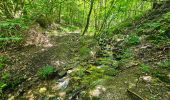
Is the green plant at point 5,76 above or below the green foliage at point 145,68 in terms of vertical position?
below

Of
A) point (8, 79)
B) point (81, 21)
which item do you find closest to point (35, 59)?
point (8, 79)

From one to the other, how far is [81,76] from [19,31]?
548 cm

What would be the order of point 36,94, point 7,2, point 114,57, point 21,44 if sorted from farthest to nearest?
point 7,2 → point 21,44 → point 114,57 → point 36,94

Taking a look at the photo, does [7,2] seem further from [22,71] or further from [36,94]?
[36,94]

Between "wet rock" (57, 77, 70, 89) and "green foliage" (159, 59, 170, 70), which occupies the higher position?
"green foliage" (159, 59, 170, 70)

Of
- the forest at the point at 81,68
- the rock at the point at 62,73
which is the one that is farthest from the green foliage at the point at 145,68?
the rock at the point at 62,73

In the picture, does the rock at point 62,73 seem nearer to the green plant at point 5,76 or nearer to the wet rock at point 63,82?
A: the wet rock at point 63,82

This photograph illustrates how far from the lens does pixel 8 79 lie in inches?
263

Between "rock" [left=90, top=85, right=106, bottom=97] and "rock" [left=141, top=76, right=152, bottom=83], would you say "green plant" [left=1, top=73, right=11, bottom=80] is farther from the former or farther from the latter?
"rock" [left=141, top=76, right=152, bottom=83]

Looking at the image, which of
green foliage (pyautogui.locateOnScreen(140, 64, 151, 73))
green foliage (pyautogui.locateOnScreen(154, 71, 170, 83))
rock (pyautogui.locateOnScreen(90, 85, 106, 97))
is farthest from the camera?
green foliage (pyautogui.locateOnScreen(140, 64, 151, 73))

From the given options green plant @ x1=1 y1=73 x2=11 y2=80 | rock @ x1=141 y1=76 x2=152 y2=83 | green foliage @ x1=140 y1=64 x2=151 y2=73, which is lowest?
green plant @ x1=1 y1=73 x2=11 y2=80

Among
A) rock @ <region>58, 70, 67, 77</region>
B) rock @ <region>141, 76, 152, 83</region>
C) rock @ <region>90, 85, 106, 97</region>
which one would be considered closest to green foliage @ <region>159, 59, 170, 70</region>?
rock @ <region>141, 76, 152, 83</region>

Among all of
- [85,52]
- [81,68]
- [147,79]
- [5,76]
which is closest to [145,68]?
[147,79]

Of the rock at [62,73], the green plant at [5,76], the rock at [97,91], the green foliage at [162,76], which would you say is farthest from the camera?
the green plant at [5,76]
